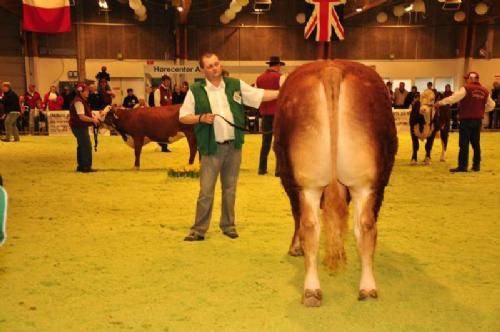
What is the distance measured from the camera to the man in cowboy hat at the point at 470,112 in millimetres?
9898

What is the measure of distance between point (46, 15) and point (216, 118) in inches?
308

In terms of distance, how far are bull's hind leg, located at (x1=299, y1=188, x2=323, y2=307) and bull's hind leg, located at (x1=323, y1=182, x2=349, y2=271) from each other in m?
0.08

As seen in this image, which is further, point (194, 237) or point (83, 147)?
point (83, 147)

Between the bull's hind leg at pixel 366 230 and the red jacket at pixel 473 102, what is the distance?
7.21m

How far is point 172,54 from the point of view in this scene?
26656mm

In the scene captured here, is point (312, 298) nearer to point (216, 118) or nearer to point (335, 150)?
point (335, 150)

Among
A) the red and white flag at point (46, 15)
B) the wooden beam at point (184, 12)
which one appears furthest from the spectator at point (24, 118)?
the red and white flag at point (46, 15)

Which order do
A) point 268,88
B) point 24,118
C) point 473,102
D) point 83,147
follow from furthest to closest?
point 24,118 → point 83,147 → point 473,102 → point 268,88

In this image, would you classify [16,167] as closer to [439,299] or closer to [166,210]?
[166,210]

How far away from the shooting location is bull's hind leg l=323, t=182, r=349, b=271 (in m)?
3.65

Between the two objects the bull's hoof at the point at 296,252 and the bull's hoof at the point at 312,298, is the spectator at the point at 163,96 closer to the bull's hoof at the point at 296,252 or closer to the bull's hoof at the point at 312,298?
the bull's hoof at the point at 296,252

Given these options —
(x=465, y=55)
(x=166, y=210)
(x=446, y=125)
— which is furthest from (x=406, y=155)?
(x=465, y=55)

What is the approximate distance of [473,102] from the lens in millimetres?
9914

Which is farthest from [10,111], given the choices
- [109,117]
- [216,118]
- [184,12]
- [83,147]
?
[216,118]
